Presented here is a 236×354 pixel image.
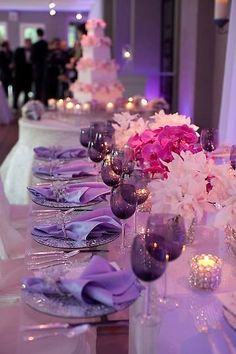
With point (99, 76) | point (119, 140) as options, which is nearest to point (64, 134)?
point (99, 76)

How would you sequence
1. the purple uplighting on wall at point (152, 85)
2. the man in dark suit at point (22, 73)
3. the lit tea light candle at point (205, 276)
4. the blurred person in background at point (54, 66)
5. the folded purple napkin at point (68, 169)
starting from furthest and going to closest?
the man in dark suit at point (22, 73) < the blurred person in background at point (54, 66) < the purple uplighting on wall at point (152, 85) < the folded purple napkin at point (68, 169) < the lit tea light candle at point (205, 276)

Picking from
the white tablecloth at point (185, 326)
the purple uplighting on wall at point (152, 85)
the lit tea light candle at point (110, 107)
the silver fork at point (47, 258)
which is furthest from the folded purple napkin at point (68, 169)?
the purple uplighting on wall at point (152, 85)

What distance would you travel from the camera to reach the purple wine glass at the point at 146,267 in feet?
3.57

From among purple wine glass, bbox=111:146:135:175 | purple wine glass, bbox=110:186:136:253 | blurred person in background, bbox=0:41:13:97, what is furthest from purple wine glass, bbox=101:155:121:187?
blurred person in background, bbox=0:41:13:97

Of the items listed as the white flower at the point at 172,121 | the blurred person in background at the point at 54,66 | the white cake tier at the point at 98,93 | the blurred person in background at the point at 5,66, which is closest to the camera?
the white flower at the point at 172,121

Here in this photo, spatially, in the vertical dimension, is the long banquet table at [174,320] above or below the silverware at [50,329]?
below

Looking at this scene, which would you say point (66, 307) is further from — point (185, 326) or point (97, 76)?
point (97, 76)

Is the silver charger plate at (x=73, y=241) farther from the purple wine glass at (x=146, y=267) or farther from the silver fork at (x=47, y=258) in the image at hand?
the purple wine glass at (x=146, y=267)

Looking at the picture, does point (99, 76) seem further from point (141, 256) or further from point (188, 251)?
point (141, 256)

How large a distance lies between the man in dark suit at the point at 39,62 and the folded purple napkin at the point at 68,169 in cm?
814

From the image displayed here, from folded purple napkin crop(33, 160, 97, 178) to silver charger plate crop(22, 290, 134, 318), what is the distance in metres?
1.15

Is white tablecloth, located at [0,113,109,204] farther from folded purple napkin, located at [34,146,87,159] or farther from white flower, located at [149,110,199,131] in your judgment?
white flower, located at [149,110,199,131]

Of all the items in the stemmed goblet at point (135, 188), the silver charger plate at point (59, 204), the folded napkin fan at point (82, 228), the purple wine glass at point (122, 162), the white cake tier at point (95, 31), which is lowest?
the silver charger plate at point (59, 204)

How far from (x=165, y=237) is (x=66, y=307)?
0.25 meters
